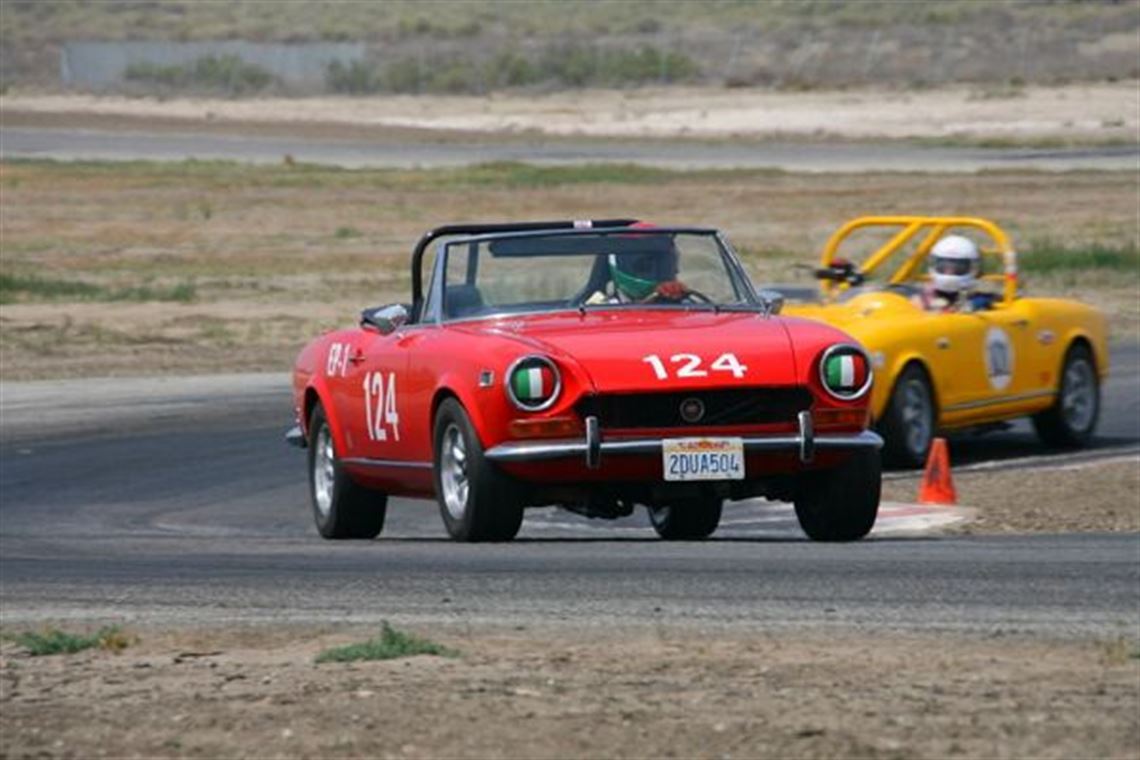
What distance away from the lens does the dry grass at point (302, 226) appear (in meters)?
29.5

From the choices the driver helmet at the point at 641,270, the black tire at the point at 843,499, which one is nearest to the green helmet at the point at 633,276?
the driver helmet at the point at 641,270

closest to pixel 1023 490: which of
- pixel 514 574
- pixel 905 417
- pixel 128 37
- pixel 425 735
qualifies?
pixel 905 417

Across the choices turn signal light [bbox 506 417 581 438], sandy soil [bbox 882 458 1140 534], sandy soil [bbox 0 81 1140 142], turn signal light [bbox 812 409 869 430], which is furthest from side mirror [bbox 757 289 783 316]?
sandy soil [bbox 0 81 1140 142]

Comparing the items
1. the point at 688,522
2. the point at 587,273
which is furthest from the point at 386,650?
the point at 688,522

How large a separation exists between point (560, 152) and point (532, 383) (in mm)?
50513

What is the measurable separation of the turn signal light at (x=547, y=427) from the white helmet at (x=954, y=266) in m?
7.79

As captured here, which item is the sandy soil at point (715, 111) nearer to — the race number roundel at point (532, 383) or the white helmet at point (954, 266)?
the white helmet at point (954, 266)

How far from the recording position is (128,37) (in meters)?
120

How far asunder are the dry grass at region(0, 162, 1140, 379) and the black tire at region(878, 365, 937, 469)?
9.93 m

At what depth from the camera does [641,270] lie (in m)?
12.7

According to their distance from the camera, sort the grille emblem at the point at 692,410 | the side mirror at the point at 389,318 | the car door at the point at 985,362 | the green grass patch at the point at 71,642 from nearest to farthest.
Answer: the green grass patch at the point at 71,642 → the grille emblem at the point at 692,410 → the side mirror at the point at 389,318 → the car door at the point at 985,362

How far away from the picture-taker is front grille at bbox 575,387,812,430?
1143 cm

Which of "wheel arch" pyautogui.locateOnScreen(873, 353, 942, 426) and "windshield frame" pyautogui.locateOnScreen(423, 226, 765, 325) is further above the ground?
"windshield frame" pyautogui.locateOnScreen(423, 226, 765, 325)

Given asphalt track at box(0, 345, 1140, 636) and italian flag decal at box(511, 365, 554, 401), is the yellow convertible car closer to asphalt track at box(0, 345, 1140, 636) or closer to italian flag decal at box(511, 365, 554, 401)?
asphalt track at box(0, 345, 1140, 636)
